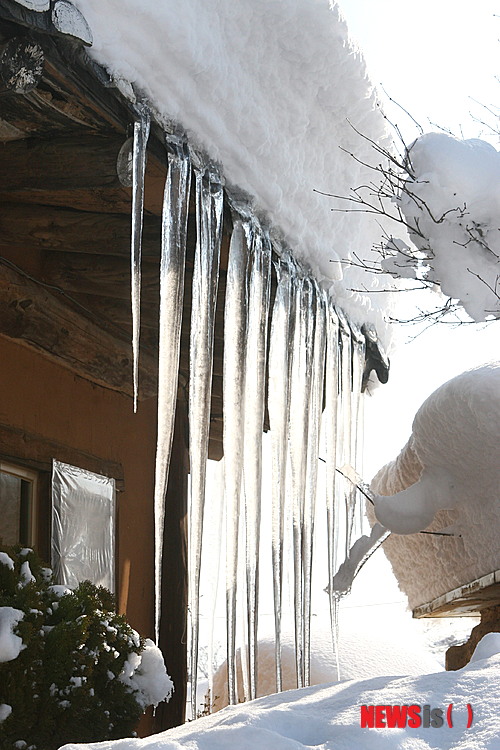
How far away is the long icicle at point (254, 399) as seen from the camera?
3117 mm

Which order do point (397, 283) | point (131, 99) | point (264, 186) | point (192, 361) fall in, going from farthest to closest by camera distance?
point (397, 283), point (264, 186), point (192, 361), point (131, 99)

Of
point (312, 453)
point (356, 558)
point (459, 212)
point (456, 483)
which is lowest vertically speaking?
point (356, 558)

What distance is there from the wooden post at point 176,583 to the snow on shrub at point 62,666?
2.22 m

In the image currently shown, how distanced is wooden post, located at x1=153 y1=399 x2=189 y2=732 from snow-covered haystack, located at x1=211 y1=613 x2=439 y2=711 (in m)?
1.12

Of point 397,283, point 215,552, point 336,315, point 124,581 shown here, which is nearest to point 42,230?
point 336,315

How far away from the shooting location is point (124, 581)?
468cm

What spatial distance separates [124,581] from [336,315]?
1.94 metres

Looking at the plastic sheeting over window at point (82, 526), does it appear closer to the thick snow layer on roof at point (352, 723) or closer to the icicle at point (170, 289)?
the icicle at point (170, 289)

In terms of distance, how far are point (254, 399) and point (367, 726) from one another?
6.97ft

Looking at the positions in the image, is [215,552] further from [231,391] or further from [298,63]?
[298,63]

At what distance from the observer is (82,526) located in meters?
4.15

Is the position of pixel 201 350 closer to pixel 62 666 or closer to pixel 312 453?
pixel 62 666

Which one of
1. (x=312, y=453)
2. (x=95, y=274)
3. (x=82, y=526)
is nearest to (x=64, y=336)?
(x=95, y=274)

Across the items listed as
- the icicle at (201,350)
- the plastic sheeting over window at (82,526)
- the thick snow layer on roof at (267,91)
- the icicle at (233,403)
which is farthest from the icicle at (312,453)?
the plastic sheeting over window at (82,526)
